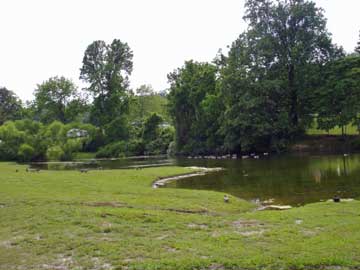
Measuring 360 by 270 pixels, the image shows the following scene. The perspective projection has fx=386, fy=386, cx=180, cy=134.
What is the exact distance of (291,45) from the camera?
6262cm

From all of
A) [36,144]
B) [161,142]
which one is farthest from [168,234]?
[161,142]

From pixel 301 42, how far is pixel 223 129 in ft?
60.9

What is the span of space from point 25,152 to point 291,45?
161 ft

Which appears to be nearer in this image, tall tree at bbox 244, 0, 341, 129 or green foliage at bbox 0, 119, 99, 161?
tall tree at bbox 244, 0, 341, 129

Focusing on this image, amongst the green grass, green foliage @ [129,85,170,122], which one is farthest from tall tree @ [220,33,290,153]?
green foliage @ [129,85,170,122]

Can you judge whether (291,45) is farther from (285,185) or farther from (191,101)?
(285,185)

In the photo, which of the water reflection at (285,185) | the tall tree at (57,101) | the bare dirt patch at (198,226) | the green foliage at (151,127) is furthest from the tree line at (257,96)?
the bare dirt patch at (198,226)

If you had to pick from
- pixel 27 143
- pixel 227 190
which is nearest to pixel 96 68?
pixel 27 143

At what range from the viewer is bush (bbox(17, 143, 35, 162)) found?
68.2 meters

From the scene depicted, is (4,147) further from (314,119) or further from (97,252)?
(97,252)

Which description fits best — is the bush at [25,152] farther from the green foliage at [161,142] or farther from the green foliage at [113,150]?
the green foliage at [161,142]

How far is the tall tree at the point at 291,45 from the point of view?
6138cm

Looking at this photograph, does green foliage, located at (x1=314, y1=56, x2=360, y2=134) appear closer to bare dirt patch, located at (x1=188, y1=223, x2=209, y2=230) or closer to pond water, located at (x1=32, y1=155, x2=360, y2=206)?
pond water, located at (x1=32, y1=155, x2=360, y2=206)

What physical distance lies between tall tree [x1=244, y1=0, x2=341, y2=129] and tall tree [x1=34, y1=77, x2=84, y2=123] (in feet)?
188
